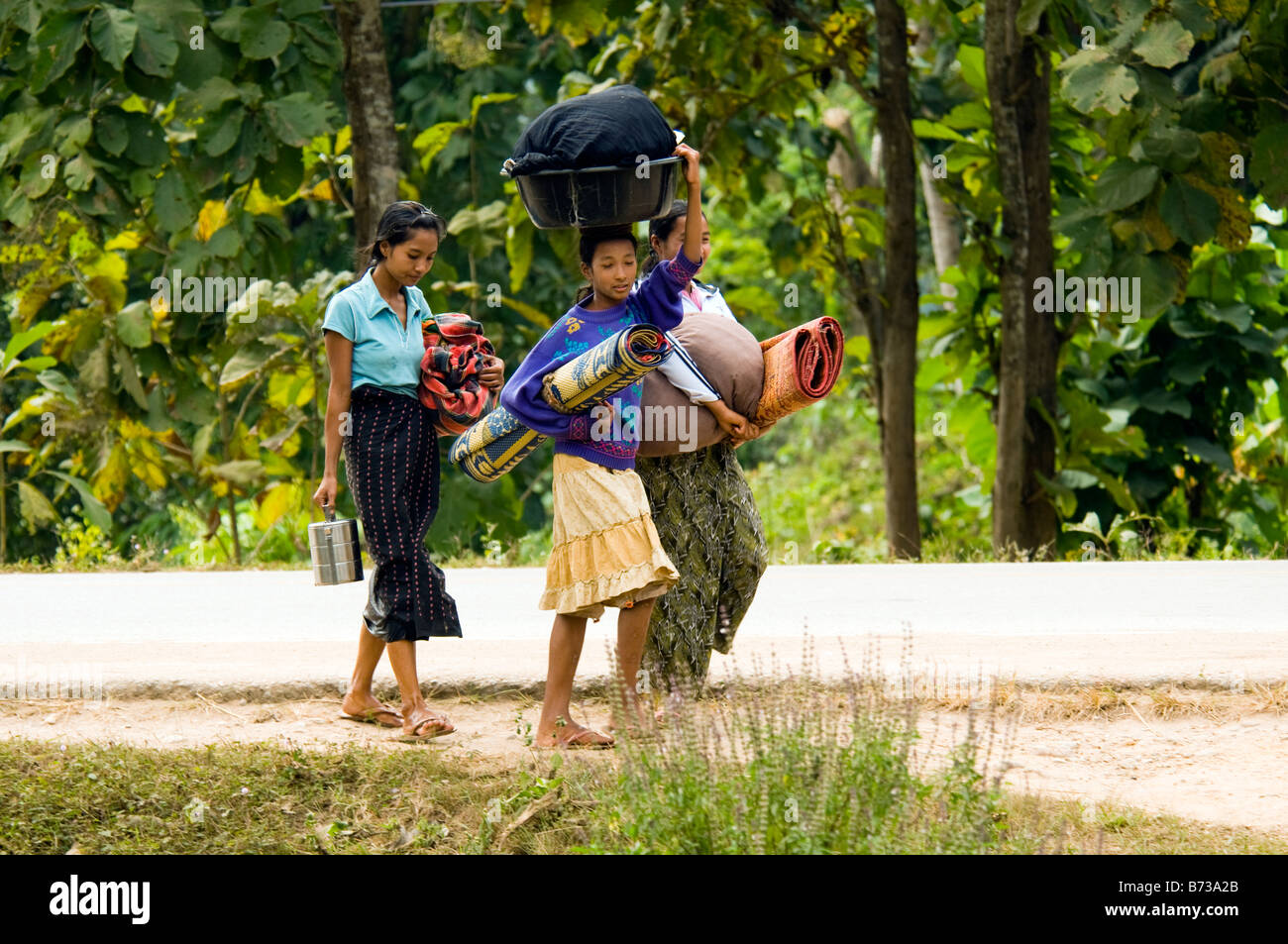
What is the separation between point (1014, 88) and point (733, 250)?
11.5m

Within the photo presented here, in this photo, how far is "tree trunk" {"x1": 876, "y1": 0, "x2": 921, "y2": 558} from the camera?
9.41 meters

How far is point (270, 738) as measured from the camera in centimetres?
479

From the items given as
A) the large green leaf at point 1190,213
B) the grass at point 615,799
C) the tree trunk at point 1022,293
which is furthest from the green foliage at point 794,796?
the tree trunk at point 1022,293

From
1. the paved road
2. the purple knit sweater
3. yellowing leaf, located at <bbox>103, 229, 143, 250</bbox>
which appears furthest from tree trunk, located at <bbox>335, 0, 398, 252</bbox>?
the purple knit sweater

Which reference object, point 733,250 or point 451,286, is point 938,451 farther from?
point 451,286

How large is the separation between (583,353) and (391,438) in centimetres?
76

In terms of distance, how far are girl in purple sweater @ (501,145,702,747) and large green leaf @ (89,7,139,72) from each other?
3.26 metres

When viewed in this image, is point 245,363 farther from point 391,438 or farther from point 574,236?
point 391,438

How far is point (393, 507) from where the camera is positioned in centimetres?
491

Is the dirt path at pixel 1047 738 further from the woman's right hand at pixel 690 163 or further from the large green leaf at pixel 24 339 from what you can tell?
the large green leaf at pixel 24 339

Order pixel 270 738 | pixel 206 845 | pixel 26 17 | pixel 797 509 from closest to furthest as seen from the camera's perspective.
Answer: pixel 206 845, pixel 270 738, pixel 26 17, pixel 797 509

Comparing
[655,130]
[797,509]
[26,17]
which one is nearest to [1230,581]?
[655,130]

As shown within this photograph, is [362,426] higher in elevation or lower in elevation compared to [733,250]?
lower

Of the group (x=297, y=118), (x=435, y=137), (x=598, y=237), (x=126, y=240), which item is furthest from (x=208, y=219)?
(x=598, y=237)
